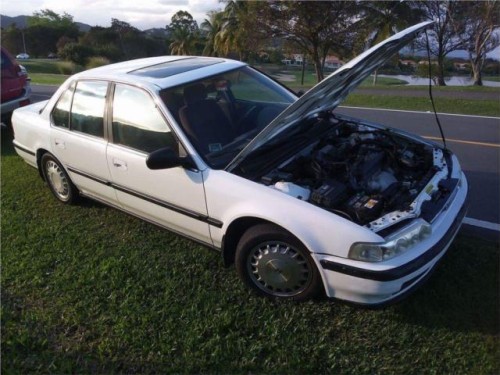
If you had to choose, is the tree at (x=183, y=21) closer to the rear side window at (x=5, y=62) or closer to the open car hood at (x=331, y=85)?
the rear side window at (x=5, y=62)

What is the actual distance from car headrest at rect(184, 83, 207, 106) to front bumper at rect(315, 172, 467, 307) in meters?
1.68

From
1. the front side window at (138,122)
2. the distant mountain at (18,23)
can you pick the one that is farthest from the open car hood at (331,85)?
the distant mountain at (18,23)

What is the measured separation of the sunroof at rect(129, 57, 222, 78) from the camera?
147 inches

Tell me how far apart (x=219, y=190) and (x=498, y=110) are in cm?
837

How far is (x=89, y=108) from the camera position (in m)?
4.01

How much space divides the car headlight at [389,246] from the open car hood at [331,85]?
1.01m

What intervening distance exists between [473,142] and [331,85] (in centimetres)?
445

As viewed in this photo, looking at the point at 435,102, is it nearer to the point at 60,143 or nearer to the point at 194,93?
the point at 194,93

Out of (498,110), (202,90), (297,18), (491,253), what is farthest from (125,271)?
(297,18)

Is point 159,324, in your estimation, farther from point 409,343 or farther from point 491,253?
point 491,253

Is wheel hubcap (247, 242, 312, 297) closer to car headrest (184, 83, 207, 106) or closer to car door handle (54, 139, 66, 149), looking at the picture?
car headrest (184, 83, 207, 106)

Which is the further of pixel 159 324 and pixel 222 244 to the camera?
pixel 222 244

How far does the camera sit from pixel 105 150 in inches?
148

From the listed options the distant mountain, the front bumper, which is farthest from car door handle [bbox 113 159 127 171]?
the distant mountain
